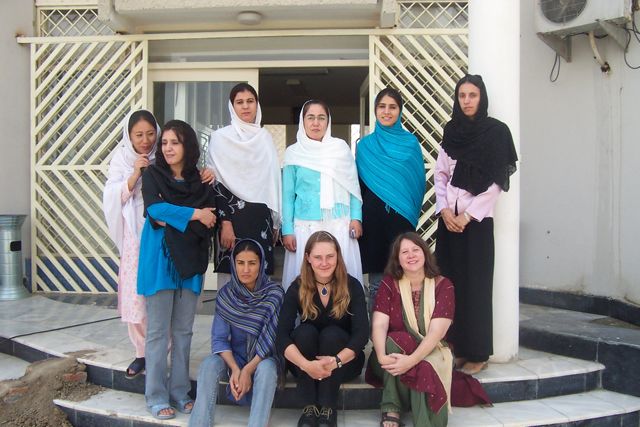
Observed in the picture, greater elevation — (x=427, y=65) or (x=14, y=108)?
(x=427, y=65)

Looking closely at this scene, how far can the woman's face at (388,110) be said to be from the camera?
2891 millimetres

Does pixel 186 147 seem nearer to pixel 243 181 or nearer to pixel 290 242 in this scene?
pixel 243 181

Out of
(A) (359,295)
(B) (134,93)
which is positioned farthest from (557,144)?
(B) (134,93)

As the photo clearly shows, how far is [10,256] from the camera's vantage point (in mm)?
4516

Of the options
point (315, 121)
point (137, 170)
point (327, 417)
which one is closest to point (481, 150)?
point (315, 121)

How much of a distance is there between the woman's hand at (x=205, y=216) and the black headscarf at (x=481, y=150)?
4.01 feet

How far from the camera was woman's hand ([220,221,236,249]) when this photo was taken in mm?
2758

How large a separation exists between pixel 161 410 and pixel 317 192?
4.17 ft

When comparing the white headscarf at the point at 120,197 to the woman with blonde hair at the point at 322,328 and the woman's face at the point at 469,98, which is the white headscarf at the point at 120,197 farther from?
the woman's face at the point at 469,98

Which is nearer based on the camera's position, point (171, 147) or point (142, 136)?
point (171, 147)

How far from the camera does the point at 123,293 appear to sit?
2727 mm

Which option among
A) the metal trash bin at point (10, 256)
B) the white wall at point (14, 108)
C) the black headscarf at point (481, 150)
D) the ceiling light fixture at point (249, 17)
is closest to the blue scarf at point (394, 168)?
the black headscarf at point (481, 150)

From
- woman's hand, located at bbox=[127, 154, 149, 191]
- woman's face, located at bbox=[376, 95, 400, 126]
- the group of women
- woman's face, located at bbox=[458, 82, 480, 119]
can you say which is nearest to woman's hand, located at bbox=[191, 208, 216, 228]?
the group of women

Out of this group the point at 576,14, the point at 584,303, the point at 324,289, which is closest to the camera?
the point at 324,289
